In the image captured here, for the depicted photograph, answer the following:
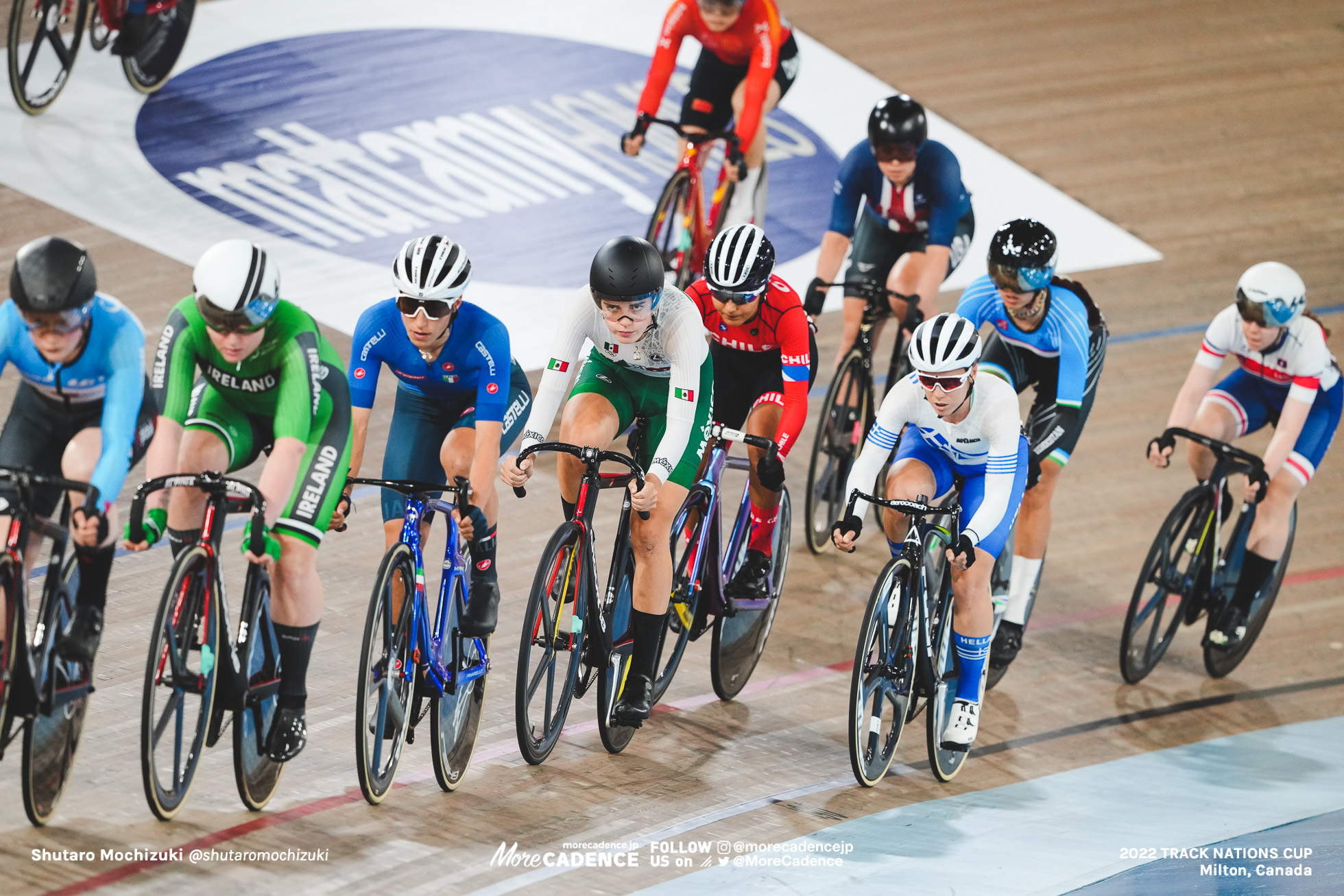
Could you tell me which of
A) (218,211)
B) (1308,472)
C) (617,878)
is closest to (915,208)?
(1308,472)

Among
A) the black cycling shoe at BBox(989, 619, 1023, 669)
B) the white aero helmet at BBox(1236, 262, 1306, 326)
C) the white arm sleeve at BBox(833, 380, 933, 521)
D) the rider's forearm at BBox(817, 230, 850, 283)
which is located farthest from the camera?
the rider's forearm at BBox(817, 230, 850, 283)

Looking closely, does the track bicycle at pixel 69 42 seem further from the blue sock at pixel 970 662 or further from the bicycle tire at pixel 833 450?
the blue sock at pixel 970 662

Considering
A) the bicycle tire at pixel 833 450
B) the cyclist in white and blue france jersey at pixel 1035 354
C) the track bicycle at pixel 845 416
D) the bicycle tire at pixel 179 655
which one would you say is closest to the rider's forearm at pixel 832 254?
the track bicycle at pixel 845 416

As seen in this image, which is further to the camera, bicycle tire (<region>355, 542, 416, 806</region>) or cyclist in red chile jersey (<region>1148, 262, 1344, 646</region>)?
cyclist in red chile jersey (<region>1148, 262, 1344, 646</region>)

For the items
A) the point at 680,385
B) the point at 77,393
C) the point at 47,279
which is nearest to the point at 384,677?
the point at 77,393

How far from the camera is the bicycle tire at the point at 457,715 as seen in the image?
441 centimetres

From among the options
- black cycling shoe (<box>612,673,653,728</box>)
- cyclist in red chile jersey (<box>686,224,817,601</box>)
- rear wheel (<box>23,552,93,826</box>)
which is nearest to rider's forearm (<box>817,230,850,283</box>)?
cyclist in red chile jersey (<box>686,224,817,601</box>)

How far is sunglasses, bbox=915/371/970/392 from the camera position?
459 cm

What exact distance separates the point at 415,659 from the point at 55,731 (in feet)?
2.82

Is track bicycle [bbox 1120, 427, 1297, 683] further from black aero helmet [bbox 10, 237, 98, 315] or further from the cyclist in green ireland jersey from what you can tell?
black aero helmet [bbox 10, 237, 98, 315]

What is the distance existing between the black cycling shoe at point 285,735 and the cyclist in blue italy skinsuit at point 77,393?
1.56 ft

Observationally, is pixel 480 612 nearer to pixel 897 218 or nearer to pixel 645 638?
pixel 645 638

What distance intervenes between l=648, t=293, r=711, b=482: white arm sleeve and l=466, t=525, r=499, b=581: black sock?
0.47 meters

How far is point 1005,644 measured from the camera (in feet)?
18.5
